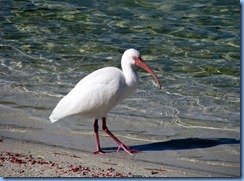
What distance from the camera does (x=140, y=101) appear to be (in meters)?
9.66

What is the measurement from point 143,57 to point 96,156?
16.5 ft

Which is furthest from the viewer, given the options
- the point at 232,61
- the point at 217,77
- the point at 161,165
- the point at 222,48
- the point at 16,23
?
the point at 16,23

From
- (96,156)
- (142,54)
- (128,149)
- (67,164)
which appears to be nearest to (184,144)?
(128,149)

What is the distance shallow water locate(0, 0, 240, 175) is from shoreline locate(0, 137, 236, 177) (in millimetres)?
871

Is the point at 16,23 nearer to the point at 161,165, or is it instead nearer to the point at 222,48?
the point at 222,48

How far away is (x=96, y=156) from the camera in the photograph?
741 centimetres

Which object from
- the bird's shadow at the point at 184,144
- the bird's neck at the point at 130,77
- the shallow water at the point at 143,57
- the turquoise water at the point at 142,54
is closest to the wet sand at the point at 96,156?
the bird's shadow at the point at 184,144

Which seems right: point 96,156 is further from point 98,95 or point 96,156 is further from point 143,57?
point 143,57

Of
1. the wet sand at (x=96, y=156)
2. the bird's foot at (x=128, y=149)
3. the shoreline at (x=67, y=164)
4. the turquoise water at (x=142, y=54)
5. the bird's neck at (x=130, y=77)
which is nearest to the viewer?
the shoreline at (x=67, y=164)

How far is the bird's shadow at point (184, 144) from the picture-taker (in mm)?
7781

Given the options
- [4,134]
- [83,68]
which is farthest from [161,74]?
[4,134]

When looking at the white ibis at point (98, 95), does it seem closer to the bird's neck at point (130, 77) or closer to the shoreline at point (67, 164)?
the bird's neck at point (130, 77)

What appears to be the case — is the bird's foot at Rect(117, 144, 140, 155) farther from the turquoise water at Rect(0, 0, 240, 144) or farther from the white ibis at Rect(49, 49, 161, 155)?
the turquoise water at Rect(0, 0, 240, 144)

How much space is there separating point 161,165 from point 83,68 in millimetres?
4648
